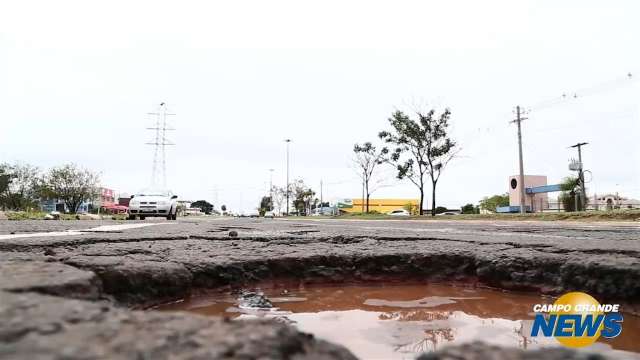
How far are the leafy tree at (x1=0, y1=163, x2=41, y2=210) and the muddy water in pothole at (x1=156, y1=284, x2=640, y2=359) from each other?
155 ft

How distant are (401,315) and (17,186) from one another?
167ft

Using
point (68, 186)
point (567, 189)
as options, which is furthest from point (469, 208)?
point (68, 186)

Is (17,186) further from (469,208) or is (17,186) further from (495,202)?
(495,202)

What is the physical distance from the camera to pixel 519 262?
6.80 feet

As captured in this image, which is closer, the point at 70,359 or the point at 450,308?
the point at 70,359

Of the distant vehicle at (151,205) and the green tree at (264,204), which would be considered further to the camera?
the green tree at (264,204)

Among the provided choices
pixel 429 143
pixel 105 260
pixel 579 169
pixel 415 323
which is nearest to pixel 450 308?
pixel 415 323

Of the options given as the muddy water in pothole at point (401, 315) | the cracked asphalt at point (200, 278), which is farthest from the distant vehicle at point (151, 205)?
the muddy water in pothole at point (401, 315)

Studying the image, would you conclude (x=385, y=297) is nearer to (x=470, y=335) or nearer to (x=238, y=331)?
(x=470, y=335)

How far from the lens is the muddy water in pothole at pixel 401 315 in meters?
1.17

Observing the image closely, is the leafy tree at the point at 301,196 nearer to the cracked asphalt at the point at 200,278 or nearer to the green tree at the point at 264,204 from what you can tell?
the green tree at the point at 264,204

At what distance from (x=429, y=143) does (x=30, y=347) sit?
1001 inches

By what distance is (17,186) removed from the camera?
43594mm

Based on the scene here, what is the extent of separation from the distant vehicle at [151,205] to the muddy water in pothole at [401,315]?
12.5m
